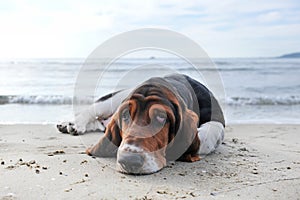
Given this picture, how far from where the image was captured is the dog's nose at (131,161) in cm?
369

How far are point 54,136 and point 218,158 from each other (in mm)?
2779

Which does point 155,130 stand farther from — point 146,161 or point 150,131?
point 146,161

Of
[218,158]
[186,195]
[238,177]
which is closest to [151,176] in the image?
[186,195]

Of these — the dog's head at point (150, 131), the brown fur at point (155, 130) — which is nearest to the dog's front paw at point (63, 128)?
the brown fur at point (155, 130)

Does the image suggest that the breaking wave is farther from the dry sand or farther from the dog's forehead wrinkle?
the dog's forehead wrinkle

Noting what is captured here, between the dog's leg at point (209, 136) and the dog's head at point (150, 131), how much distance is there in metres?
0.36

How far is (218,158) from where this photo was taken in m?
4.85

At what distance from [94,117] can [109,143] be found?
2.21m

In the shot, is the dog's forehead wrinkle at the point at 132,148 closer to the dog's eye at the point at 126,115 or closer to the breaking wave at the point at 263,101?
the dog's eye at the point at 126,115

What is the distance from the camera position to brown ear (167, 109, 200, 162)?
4.24 m

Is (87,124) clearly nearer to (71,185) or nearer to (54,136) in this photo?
(54,136)

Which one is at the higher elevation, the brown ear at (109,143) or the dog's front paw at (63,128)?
the brown ear at (109,143)

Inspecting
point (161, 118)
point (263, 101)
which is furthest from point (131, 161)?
point (263, 101)

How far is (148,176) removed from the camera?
391cm
